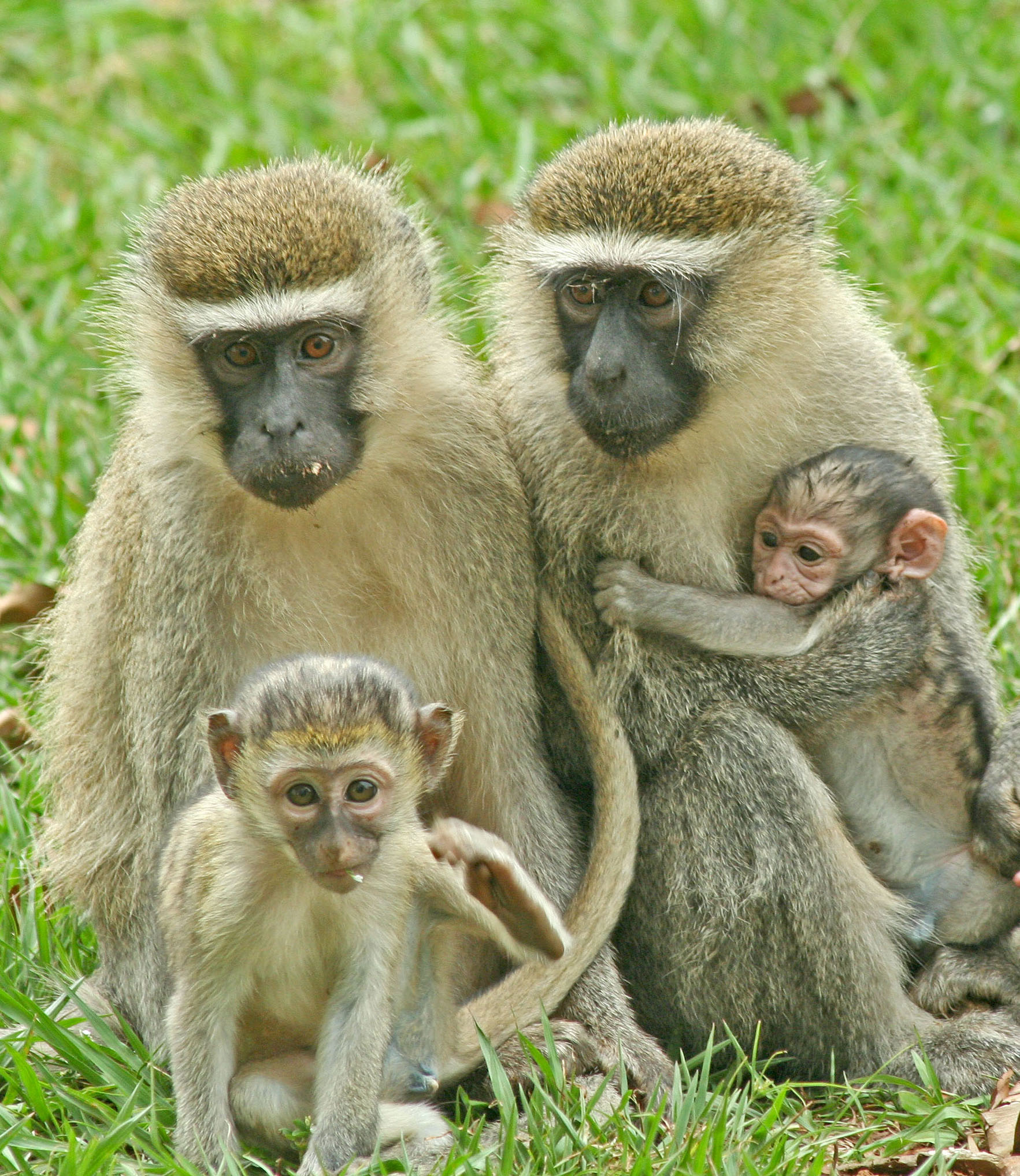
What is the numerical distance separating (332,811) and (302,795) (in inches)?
3.1

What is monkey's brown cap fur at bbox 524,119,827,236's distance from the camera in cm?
423

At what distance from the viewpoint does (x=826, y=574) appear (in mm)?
4410

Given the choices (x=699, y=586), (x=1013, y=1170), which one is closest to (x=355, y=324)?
(x=699, y=586)

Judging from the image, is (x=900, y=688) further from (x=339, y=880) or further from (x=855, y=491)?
(x=339, y=880)

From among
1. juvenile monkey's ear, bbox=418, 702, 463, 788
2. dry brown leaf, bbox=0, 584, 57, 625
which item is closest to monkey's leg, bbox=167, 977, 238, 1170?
juvenile monkey's ear, bbox=418, 702, 463, 788

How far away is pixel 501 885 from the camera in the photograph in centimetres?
396

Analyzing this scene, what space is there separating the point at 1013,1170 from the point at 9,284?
5289mm

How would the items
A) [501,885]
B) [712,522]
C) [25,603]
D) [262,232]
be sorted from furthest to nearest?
[25,603] → [712,522] → [262,232] → [501,885]

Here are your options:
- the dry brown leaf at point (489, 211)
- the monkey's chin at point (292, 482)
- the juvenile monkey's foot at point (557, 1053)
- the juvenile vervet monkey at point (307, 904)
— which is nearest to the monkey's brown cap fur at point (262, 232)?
the monkey's chin at point (292, 482)

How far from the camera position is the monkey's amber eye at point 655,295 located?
4217 millimetres

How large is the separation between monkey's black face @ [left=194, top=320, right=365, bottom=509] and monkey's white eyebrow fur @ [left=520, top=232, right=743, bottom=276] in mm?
567

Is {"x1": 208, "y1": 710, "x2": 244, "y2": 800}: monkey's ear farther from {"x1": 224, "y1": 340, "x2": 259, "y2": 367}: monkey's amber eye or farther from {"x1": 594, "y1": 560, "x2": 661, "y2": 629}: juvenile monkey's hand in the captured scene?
{"x1": 594, "y1": 560, "x2": 661, "y2": 629}: juvenile monkey's hand

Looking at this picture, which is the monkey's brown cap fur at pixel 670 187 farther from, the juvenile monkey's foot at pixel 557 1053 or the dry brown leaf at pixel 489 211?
the dry brown leaf at pixel 489 211

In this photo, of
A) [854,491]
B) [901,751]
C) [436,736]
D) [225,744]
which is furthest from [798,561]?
[225,744]
